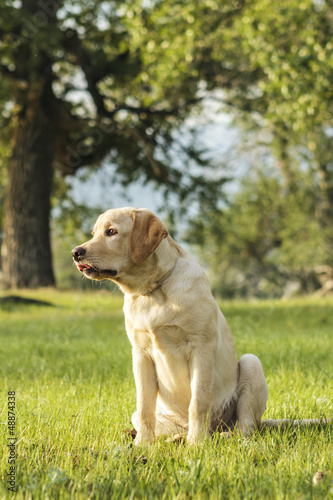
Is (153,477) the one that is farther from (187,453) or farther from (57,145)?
(57,145)

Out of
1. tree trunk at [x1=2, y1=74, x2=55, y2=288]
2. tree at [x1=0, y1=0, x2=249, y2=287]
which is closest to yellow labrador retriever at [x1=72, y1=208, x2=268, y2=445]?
tree at [x1=0, y1=0, x2=249, y2=287]

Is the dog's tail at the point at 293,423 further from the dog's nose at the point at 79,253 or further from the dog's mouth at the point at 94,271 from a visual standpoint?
the dog's nose at the point at 79,253

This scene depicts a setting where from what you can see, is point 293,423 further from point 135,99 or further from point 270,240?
point 270,240

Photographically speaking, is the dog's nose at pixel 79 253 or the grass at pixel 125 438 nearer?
the grass at pixel 125 438

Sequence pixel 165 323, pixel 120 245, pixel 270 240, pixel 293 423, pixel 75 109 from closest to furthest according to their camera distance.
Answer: pixel 165 323 → pixel 120 245 → pixel 293 423 → pixel 75 109 → pixel 270 240

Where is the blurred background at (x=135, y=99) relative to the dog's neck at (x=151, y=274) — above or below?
above

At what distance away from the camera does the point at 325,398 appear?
4.07 m

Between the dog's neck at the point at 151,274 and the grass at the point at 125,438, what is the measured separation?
3.14ft

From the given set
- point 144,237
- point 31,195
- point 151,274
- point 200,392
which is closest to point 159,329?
point 151,274

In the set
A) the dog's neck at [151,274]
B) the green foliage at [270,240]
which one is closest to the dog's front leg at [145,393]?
the dog's neck at [151,274]

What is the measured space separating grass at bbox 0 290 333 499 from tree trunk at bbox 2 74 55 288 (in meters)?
6.99

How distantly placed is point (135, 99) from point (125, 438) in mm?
14397

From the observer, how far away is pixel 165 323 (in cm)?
314

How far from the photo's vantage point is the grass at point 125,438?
2398 millimetres
